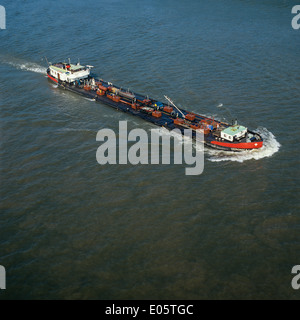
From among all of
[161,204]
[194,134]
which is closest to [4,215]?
[161,204]

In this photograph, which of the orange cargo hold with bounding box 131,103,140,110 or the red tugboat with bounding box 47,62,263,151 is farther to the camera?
the orange cargo hold with bounding box 131,103,140,110

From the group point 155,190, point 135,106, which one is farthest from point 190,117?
point 155,190

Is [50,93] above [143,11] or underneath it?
underneath

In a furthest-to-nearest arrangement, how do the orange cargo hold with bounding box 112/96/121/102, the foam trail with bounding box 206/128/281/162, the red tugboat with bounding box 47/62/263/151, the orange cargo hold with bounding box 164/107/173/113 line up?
the orange cargo hold with bounding box 112/96/121/102
the orange cargo hold with bounding box 164/107/173/113
the red tugboat with bounding box 47/62/263/151
the foam trail with bounding box 206/128/281/162

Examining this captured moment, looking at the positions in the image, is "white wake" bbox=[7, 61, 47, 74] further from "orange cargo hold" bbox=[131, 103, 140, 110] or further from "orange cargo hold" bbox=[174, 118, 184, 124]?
"orange cargo hold" bbox=[174, 118, 184, 124]

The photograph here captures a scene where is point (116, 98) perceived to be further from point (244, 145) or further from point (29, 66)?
point (29, 66)

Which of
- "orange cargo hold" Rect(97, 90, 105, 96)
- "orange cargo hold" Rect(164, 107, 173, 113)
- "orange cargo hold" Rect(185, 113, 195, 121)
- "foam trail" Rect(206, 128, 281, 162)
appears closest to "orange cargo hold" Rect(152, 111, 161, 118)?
"orange cargo hold" Rect(164, 107, 173, 113)

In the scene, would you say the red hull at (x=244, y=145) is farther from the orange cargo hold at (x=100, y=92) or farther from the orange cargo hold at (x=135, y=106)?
the orange cargo hold at (x=100, y=92)

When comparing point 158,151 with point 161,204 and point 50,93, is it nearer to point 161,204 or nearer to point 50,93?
point 161,204
